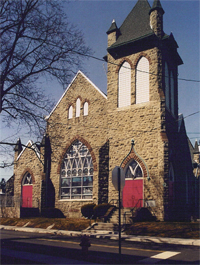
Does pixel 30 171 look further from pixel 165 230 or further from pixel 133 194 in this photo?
pixel 165 230

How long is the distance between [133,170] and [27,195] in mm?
11812

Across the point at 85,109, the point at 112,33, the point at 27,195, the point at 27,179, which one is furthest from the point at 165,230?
the point at 27,179

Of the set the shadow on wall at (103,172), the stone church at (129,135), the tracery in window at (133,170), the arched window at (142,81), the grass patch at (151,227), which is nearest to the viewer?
the grass patch at (151,227)

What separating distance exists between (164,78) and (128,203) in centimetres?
927

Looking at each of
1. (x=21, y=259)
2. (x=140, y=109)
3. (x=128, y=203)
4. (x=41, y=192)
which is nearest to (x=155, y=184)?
(x=128, y=203)

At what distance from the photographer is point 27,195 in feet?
95.1

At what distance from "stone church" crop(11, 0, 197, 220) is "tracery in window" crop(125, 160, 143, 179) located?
1.6 inches

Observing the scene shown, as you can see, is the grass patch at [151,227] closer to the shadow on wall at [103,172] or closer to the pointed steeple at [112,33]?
the shadow on wall at [103,172]

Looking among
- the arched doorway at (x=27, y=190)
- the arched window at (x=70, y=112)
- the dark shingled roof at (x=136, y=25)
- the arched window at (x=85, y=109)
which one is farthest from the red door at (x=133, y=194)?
the dark shingled roof at (x=136, y=25)

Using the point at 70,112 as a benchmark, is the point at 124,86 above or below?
above

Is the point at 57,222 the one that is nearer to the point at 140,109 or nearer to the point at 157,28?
the point at 140,109

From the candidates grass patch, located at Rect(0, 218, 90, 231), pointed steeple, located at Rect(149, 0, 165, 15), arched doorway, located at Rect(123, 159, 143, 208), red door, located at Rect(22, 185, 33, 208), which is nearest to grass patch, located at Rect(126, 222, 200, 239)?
arched doorway, located at Rect(123, 159, 143, 208)

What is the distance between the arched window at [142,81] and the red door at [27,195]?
13.4m

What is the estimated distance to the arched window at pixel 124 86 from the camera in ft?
76.7
